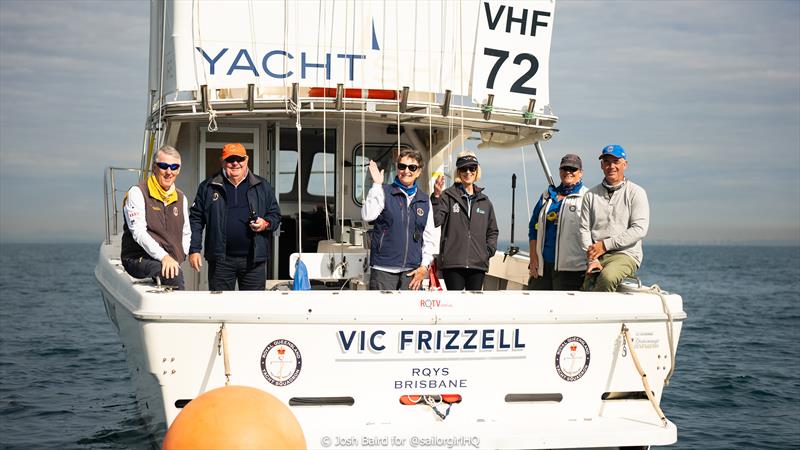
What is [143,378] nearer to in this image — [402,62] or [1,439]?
[402,62]

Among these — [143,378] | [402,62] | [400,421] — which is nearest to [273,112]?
[402,62]

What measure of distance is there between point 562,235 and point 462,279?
85cm

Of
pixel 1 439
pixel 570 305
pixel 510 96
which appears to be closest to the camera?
pixel 570 305

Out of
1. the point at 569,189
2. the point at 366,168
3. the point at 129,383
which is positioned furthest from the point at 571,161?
the point at 129,383

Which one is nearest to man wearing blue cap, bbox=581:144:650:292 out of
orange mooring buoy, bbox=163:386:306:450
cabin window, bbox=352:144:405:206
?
orange mooring buoy, bbox=163:386:306:450

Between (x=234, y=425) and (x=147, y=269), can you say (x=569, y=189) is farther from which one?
(x=234, y=425)

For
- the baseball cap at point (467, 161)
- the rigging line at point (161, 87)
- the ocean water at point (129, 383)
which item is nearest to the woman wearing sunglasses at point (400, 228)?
the baseball cap at point (467, 161)

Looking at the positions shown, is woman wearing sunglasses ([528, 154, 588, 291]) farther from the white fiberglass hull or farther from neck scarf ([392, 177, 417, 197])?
neck scarf ([392, 177, 417, 197])

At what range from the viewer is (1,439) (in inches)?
358

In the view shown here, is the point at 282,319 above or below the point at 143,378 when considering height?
above

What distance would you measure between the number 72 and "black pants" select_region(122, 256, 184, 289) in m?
3.60

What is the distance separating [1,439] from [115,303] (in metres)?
4.10

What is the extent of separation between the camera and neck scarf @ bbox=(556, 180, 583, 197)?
646 cm

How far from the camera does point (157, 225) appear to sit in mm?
5691
